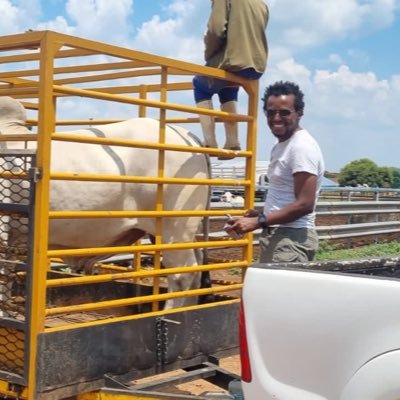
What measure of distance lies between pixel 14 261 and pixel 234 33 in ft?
7.48

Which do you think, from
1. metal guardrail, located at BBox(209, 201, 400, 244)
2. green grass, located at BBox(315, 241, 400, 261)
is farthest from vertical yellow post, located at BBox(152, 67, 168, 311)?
metal guardrail, located at BBox(209, 201, 400, 244)

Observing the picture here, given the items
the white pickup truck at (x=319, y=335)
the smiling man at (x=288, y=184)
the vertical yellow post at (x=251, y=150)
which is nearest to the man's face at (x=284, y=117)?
the smiling man at (x=288, y=184)

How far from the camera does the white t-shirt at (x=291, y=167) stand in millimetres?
4172

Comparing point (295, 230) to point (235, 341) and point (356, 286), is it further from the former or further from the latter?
point (356, 286)

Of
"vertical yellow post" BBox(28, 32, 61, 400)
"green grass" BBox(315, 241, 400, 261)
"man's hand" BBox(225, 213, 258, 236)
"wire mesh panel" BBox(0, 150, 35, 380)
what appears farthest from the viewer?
"green grass" BBox(315, 241, 400, 261)

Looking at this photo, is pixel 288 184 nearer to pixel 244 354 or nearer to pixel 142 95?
pixel 244 354

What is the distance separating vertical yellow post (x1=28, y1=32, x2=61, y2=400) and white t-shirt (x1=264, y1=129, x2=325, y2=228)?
1.43 meters

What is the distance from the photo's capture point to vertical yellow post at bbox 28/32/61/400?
3663 millimetres

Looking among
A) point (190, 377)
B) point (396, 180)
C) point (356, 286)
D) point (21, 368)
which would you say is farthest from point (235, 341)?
point (396, 180)

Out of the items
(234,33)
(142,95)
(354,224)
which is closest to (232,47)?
(234,33)

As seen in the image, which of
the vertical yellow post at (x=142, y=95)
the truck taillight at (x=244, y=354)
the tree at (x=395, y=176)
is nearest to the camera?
the truck taillight at (x=244, y=354)

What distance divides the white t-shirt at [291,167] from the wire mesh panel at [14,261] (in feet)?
4.89

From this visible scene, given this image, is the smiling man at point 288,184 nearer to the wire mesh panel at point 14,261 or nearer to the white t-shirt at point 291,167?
the white t-shirt at point 291,167

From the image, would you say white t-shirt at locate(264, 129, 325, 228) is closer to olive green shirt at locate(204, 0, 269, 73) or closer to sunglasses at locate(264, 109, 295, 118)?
sunglasses at locate(264, 109, 295, 118)
